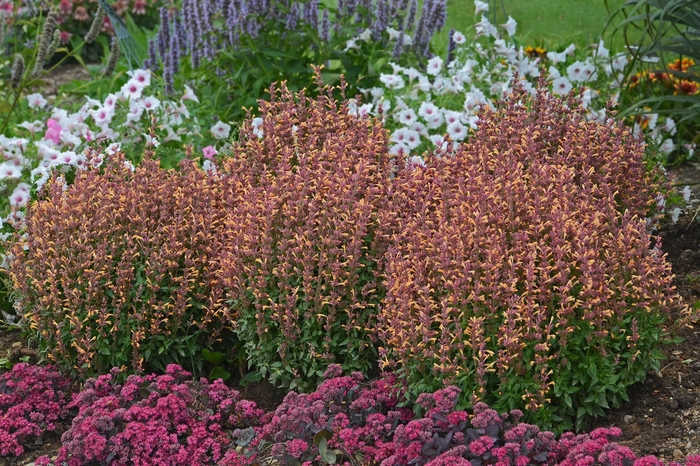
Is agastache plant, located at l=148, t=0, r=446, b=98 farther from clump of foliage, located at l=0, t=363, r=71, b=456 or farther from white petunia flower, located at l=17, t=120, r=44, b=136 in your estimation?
clump of foliage, located at l=0, t=363, r=71, b=456

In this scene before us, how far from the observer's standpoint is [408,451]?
2.69 metres

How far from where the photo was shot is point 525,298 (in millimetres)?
2998

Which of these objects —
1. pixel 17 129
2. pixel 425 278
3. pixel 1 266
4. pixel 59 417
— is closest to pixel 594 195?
pixel 425 278

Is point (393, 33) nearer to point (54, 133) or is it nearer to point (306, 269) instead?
point (54, 133)

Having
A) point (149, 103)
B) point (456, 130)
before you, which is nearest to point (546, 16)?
point (456, 130)

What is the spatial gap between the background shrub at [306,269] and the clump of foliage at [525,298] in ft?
0.44

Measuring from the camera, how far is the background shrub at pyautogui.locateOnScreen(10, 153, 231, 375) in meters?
3.45

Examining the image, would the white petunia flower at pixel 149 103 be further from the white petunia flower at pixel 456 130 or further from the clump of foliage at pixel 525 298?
the clump of foliage at pixel 525 298

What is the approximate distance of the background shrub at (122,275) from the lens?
3451 millimetres

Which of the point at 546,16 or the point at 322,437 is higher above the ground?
the point at 546,16

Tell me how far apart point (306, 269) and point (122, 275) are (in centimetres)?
76

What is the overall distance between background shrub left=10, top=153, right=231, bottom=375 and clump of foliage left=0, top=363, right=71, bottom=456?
0.34 ft

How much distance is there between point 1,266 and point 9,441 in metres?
1.13

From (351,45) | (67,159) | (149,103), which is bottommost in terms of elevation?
(67,159)
